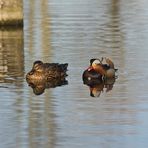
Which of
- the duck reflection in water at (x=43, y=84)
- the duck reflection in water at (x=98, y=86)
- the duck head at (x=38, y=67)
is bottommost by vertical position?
the duck reflection in water at (x=43, y=84)

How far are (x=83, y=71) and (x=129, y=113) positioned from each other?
5412mm

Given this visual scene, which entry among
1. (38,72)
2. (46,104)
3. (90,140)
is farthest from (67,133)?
(38,72)

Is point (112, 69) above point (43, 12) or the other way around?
above

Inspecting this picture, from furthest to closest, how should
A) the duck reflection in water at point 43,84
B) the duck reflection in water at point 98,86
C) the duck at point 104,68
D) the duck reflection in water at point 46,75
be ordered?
the duck at point 104,68 < the duck reflection in water at point 46,75 < the duck reflection in water at point 43,84 < the duck reflection in water at point 98,86

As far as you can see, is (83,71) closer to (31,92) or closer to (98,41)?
(31,92)

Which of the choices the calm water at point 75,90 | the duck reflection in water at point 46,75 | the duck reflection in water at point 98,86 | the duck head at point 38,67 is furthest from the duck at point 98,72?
the duck head at point 38,67

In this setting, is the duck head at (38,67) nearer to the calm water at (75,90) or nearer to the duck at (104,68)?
the calm water at (75,90)

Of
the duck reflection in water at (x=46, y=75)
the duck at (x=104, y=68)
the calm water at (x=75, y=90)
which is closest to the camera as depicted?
the calm water at (x=75, y=90)

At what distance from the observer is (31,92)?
1723 centimetres

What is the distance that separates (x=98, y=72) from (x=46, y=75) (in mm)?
1217

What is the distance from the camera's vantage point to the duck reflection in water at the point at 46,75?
1867 centimetres

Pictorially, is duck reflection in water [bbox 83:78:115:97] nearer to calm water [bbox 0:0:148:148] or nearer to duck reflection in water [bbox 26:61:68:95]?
calm water [bbox 0:0:148:148]

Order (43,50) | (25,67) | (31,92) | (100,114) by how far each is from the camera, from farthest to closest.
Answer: (43,50), (25,67), (31,92), (100,114)

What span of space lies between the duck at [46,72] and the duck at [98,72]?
24.5 inches
